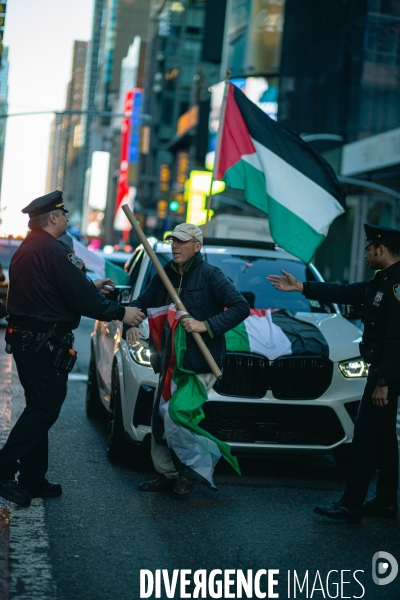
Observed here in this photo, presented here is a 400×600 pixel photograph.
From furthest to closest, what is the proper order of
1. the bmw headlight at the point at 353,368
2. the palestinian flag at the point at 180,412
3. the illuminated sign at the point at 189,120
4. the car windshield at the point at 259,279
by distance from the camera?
the illuminated sign at the point at 189,120, the car windshield at the point at 259,279, the bmw headlight at the point at 353,368, the palestinian flag at the point at 180,412

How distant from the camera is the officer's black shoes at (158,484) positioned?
6.67 meters

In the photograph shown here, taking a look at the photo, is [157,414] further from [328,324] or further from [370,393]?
[328,324]

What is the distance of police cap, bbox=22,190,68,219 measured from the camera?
6094mm

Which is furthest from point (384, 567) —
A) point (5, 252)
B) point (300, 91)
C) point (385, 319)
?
point (300, 91)

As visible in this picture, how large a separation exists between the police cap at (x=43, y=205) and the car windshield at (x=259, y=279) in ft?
7.47

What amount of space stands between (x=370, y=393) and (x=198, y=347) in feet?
3.68

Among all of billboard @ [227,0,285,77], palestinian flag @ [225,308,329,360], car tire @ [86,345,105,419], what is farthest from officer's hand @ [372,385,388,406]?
billboard @ [227,0,285,77]

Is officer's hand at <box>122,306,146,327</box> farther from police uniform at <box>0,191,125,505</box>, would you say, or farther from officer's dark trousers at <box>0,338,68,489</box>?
officer's dark trousers at <box>0,338,68,489</box>

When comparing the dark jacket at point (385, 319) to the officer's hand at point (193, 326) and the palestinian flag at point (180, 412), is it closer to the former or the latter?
the officer's hand at point (193, 326)

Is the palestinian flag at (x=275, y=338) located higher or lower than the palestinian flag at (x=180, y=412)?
higher

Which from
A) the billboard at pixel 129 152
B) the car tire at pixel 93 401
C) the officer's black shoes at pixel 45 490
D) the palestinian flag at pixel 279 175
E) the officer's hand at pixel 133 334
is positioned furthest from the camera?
the billboard at pixel 129 152

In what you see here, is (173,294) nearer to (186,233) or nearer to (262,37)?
(186,233)

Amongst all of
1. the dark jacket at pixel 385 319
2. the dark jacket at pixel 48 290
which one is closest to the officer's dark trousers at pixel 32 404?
the dark jacket at pixel 48 290

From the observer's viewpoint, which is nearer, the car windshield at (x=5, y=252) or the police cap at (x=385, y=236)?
the police cap at (x=385, y=236)
